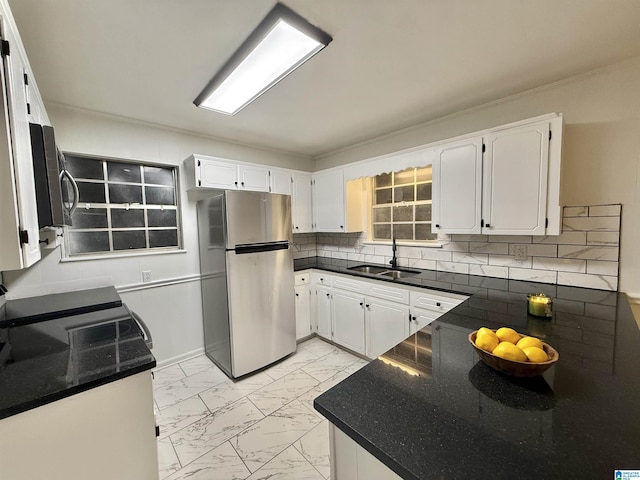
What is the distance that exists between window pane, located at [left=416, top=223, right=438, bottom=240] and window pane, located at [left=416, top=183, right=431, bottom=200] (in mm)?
297

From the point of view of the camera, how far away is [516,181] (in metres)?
1.98

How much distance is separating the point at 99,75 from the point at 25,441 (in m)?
2.05

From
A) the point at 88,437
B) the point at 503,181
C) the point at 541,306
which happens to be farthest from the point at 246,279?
the point at 503,181

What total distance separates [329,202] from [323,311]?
136cm

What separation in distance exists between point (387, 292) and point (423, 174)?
1372 mm

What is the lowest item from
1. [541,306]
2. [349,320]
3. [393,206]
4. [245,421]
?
[245,421]

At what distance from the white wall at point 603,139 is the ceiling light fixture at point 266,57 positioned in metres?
1.84

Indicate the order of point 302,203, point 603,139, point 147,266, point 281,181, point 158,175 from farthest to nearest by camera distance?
point 302,203 < point 281,181 < point 158,175 < point 147,266 < point 603,139

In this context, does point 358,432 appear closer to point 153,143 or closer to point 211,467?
point 211,467

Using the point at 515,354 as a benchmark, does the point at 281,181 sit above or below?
above

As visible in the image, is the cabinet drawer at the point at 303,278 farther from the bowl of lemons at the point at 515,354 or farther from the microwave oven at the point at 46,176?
the bowl of lemons at the point at 515,354

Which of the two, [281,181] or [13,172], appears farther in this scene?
[281,181]

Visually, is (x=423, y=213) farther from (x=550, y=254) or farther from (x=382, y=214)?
(x=550, y=254)

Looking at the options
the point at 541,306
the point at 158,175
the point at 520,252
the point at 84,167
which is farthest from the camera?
the point at 158,175
